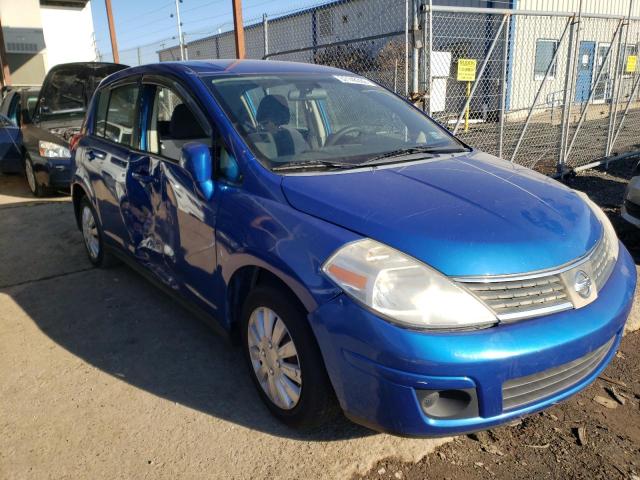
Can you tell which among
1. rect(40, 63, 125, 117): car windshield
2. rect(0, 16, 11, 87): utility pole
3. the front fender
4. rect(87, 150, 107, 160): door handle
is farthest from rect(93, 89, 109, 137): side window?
rect(0, 16, 11, 87): utility pole

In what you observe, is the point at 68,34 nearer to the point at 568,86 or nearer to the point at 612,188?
the point at 568,86

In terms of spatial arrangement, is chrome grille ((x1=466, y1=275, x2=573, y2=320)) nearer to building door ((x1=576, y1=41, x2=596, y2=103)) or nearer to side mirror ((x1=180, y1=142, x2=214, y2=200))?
side mirror ((x1=180, y1=142, x2=214, y2=200))

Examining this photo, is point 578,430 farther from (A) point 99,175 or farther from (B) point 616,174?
(B) point 616,174

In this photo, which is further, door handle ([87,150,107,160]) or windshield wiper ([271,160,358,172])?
door handle ([87,150,107,160])

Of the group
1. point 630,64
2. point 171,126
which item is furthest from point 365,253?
point 630,64

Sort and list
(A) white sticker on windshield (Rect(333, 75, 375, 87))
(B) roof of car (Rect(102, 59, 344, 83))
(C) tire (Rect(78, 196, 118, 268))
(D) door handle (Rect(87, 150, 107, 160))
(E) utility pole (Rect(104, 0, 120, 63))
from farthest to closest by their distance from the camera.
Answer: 1. (E) utility pole (Rect(104, 0, 120, 63))
2. (C) tire (Rect(78, 196, 118, 268))
3. (D) door handle (Rect(87, 150, 107, 160))
4. (A) white sticker on windshield (Rect(333, 75, 375, 87))
5. (B) roof of car (Rect(102, 59, 344, 83))

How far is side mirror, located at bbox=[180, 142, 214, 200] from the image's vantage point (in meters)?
2.72

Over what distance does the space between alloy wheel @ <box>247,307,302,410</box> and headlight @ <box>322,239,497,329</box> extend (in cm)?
51

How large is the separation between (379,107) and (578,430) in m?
2.21

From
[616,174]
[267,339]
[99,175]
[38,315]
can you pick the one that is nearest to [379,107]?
[267,339]

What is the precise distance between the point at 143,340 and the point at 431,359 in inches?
89.1

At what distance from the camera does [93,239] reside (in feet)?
15.8

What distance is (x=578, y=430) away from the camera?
2.58 m

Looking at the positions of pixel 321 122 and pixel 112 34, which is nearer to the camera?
pixel 321 122
